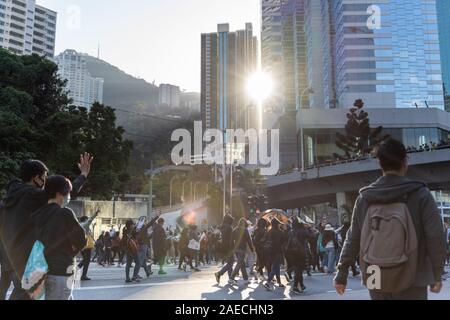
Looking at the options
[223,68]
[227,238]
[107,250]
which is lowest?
[107,250]

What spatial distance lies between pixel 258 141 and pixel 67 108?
44.5 metres

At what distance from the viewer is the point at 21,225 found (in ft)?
14.5

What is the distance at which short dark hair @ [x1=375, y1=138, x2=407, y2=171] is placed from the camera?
3551 mm

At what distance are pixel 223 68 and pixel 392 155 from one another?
115 metres

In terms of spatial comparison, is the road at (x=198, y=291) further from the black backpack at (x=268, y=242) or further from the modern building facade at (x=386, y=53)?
the modern building facade at (x=386, y=53)

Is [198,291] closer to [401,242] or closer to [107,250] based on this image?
[401,242]

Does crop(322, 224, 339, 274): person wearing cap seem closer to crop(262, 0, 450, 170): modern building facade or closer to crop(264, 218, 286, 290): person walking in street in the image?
crop(264, 218, 286, 290): person walking in street

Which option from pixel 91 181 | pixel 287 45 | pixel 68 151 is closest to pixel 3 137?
pixel 68 151

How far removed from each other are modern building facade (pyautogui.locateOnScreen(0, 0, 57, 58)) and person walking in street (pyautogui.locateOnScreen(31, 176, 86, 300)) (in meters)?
130

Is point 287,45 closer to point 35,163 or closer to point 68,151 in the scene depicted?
point 68,151

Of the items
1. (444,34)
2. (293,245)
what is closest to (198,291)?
(293,245)

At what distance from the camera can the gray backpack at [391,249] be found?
3191mm

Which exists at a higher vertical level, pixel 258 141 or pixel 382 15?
pixel 382 15

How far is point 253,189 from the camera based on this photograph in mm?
48562
